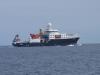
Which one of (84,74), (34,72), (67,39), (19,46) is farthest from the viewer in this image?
(19,46)

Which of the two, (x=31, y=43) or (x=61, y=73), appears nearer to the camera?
(x=61, y=73)

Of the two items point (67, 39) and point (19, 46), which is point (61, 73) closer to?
point (67, 39)

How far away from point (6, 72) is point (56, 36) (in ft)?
336

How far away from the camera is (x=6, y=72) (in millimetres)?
51500

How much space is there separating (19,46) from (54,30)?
12161 millimetres

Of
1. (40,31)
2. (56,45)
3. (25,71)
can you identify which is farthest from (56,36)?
(25,71)

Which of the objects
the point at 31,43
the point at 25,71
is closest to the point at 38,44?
the point at 31,43

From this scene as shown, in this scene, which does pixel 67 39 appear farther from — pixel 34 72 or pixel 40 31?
pixel 34 72

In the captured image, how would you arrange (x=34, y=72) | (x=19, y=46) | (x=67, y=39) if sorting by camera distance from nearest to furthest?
(x=34, y=72), (x=67, y=39), (x=19, y=46)

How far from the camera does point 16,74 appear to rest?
49.2 meters

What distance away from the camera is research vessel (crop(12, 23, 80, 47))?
5999 inches

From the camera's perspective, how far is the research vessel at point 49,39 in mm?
152375

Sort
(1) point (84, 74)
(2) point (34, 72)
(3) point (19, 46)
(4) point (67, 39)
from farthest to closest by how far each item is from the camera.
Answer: (3) point (19, 46), (4) point (67, 39), (2) point (34, 72), (1) point (84, 74)

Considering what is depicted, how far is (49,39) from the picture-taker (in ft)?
504
